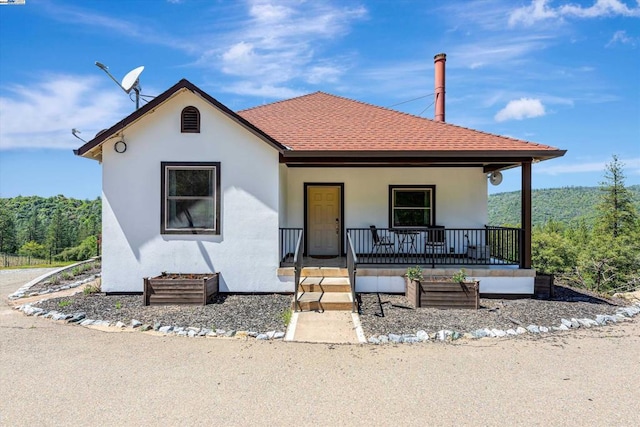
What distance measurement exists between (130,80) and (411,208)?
780 cm

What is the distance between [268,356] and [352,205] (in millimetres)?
5807

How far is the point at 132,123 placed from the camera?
7.75m

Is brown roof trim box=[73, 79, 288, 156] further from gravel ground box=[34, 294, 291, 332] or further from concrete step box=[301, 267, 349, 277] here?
gravel ground box=[34, 294, 291, 332]

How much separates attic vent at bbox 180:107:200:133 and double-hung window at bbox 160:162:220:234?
0.78 m

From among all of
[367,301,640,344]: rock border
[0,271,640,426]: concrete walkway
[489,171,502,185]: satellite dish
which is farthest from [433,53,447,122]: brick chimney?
[0,271,640,426]: concrete walkway

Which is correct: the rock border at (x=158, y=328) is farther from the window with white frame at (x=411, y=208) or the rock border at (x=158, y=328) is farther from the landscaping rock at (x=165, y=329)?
the window with white frame at (x=411, y=208)

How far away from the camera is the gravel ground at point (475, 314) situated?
597 centimetres

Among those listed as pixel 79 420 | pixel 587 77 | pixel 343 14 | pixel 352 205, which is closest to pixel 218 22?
pixel 343 14

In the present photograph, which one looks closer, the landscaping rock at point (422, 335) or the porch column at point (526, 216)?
the landscaping rock at point (422, 335)

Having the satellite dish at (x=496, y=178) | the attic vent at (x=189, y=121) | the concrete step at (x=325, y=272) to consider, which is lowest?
the concrete step at (x=325, y=272)

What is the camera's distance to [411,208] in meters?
10.0

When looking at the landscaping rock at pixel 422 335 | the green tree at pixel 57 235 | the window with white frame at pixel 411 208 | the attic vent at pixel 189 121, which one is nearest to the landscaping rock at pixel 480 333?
the landscaping rock at pixel 422 335

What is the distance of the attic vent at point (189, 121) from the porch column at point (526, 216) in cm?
724

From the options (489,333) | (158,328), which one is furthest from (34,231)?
(489,333)
